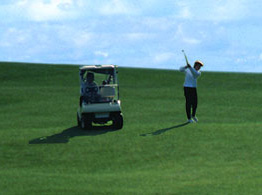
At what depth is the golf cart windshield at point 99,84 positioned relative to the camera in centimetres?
1895

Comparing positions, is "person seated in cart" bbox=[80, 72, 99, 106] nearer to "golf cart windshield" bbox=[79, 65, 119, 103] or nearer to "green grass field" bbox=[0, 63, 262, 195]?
"golf cart windshield" bbox=[79, 65, 119, 103]

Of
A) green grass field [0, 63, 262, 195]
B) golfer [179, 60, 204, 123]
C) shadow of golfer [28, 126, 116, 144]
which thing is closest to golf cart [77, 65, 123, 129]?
→ shadow of golfer [28, 126, 116, 144]

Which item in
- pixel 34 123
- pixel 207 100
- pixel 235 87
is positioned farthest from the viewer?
pixel 235 87

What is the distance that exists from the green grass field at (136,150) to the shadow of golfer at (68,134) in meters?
0.03

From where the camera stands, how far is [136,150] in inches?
589

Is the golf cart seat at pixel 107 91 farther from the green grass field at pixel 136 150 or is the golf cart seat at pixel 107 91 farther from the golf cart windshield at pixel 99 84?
the green grass field at pixel 136 150

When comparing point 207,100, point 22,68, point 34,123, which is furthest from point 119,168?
point 22,68

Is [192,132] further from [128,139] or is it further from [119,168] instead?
[119,168]

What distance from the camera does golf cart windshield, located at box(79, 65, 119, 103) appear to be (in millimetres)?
18953

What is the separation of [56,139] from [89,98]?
2.64m

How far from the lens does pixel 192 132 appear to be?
56.2ft

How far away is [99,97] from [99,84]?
0.54 m

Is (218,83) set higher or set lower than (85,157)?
higher

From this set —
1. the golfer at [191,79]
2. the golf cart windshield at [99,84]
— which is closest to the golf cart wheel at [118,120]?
the golf cart windshield at [99,84]
